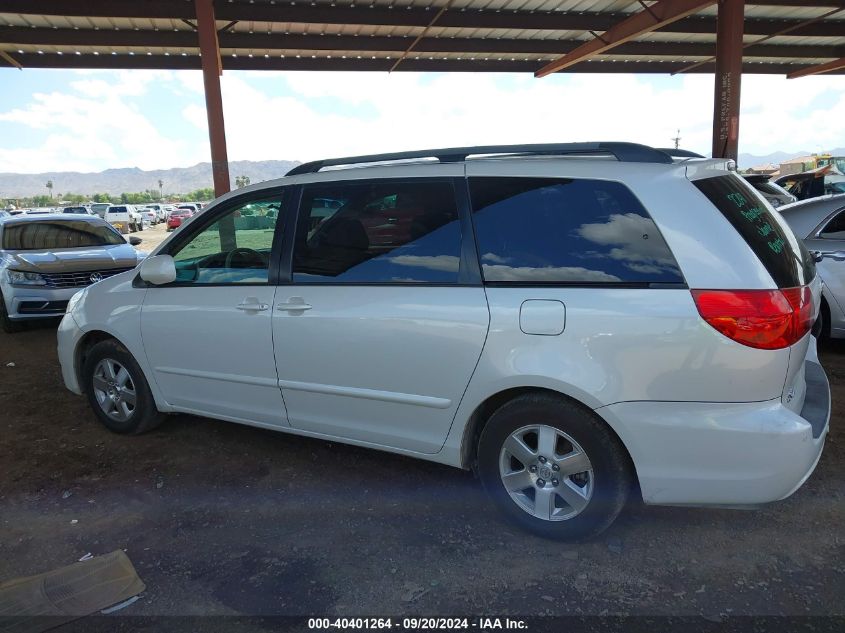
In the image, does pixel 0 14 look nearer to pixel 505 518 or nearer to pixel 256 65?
pixel 256 65

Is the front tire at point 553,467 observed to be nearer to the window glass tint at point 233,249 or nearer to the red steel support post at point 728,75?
the window glass tint at point 233,249

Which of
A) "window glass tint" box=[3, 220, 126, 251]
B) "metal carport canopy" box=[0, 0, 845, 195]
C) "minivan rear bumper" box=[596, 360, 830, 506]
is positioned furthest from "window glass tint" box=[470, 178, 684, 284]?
"metal carport canopy" box=[0, 0, 845, 195]

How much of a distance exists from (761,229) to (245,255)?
2722 millimetres

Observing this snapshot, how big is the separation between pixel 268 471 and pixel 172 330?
105cm

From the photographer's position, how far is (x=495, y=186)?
291cm

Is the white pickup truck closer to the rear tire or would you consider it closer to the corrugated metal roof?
the corrugated metal roof

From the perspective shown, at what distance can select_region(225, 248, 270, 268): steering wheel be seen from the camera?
3512 mm

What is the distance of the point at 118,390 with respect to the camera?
13.9 feet

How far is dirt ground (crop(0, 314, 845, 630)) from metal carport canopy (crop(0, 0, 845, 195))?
328 inches

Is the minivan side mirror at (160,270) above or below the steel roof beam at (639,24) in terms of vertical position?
below

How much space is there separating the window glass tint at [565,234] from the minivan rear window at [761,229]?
1.08ft

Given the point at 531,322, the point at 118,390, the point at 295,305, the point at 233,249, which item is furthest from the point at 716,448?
the point at 118,390

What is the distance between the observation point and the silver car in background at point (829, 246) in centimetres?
546

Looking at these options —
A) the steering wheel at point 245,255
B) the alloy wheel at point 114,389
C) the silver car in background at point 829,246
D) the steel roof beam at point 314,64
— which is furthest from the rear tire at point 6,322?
the silver car in background at point 829,246
